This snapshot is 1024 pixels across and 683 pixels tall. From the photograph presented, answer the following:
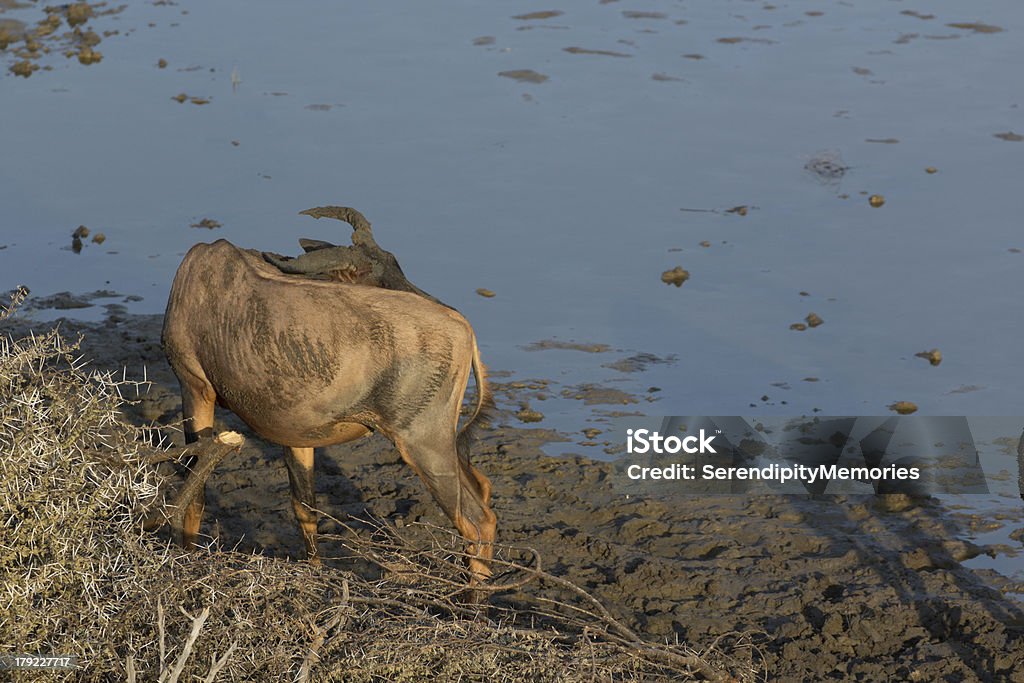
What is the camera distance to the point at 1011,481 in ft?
28.8

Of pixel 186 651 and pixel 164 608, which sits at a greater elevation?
pixel 186 651

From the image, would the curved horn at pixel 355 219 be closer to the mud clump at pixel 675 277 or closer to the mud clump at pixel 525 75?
the mud clump at pixel 675 277

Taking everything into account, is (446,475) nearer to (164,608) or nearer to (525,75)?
(164,608)

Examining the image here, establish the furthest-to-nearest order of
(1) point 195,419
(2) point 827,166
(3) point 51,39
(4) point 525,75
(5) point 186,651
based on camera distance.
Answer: (3) point 51,39 < (4) point 525,75 < (2) point 827,166 < (1) point 195,419 < (5) point 186,651

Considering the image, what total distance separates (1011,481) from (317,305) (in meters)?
4.19

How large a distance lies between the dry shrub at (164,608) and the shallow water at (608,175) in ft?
12.2

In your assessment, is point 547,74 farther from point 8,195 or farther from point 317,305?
point 317,305

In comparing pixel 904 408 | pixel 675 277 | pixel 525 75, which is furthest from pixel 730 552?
pixel 525 75

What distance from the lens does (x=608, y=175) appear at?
554 inches

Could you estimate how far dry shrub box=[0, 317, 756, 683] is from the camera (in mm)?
5238

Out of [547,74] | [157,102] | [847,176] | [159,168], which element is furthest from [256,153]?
[847,176]

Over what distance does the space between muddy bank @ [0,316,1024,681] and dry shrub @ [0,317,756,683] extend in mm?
1681

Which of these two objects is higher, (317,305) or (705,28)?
(317,305)

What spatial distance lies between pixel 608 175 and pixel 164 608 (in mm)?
9341
